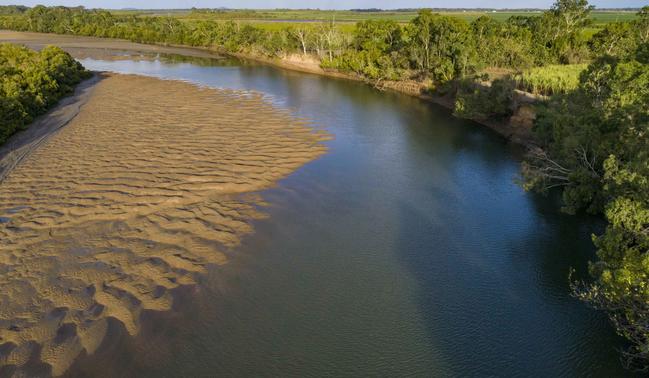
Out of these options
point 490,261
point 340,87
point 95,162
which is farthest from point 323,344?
point 340,87

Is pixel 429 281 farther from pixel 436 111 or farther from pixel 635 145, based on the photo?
pixel 436 111

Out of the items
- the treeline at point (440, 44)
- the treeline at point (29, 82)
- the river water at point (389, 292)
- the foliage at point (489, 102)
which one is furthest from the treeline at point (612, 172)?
the treeline at point (29, 82)

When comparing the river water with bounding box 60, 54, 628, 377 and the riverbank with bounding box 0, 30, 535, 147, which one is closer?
the river water with bounding box 60, 54, 628, 377

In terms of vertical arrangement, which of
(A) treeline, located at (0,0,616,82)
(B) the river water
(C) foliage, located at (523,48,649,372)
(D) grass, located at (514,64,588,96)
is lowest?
(B) the river water

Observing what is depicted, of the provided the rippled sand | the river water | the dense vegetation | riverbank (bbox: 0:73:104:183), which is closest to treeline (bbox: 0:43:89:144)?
riverbank (bbox: 0:73:104:183)

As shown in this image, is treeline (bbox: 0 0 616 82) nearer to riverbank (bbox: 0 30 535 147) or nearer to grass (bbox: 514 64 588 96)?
riverbank (bbox: 0 30 535 147)

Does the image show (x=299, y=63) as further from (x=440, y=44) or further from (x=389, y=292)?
(x=389, y=292)
